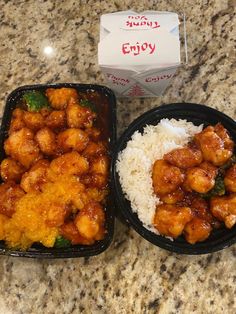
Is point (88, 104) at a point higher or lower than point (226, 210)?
higher

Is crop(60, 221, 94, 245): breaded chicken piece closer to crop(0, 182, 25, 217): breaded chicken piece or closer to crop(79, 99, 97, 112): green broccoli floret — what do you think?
crop(0, 182, 25, 217): breaded chicken piece

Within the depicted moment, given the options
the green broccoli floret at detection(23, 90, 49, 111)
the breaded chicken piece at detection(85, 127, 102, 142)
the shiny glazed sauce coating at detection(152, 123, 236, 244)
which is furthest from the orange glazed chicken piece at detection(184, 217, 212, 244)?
the green broccoli floret at detection(23, 90, 49, 111)

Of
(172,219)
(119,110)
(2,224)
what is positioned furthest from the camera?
(119,110)

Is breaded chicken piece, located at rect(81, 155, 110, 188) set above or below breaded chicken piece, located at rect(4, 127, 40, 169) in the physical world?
below

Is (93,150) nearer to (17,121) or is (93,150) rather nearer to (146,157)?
(146,157)

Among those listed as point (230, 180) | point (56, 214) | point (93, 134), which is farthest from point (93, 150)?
point (230, 180)
